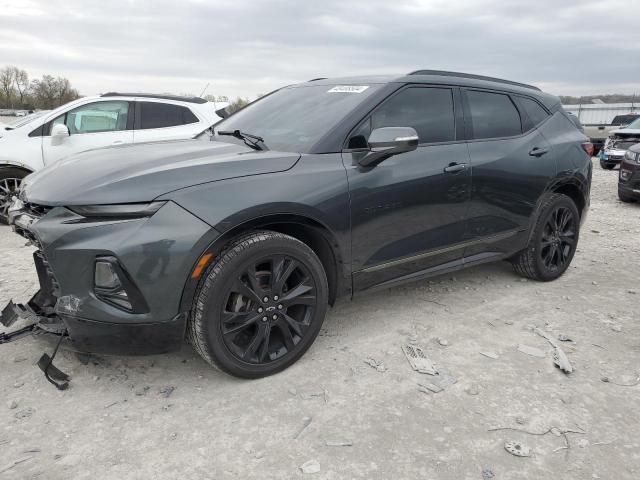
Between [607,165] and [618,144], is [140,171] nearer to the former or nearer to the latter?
[618,144]

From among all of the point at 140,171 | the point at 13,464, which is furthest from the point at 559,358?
the point at 13,464

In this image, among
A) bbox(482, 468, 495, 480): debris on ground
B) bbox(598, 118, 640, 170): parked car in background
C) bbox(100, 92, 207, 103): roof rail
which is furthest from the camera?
bbox(598, 118, 640, 170): parked car in background

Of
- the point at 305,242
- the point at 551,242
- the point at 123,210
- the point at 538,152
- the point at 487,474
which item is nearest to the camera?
the point at 487,474

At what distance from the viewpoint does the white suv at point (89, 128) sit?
6512 millimetres

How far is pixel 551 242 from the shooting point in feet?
14.8

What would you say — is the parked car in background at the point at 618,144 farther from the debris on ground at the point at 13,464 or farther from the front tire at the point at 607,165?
the debris on ground at the point at 13,464

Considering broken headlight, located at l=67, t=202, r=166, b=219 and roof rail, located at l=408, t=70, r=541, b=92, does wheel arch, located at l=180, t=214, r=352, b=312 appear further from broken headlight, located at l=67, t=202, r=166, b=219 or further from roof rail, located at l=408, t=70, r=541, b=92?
roof rail, located at l=408, t=70, r=541, b=92

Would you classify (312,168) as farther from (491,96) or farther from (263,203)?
(491,96)

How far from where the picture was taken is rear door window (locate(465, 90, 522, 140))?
3830 mm

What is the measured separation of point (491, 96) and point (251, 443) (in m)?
3.17

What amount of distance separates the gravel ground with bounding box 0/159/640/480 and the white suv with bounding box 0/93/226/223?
4.18m

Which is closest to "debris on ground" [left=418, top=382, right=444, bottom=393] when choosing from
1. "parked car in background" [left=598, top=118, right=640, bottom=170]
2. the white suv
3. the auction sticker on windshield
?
the auction sticker on windshield

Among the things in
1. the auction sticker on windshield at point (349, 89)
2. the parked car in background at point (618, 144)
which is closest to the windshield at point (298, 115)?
the auction sticker on windshield at point (349, 89)

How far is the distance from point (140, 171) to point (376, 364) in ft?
5.68
